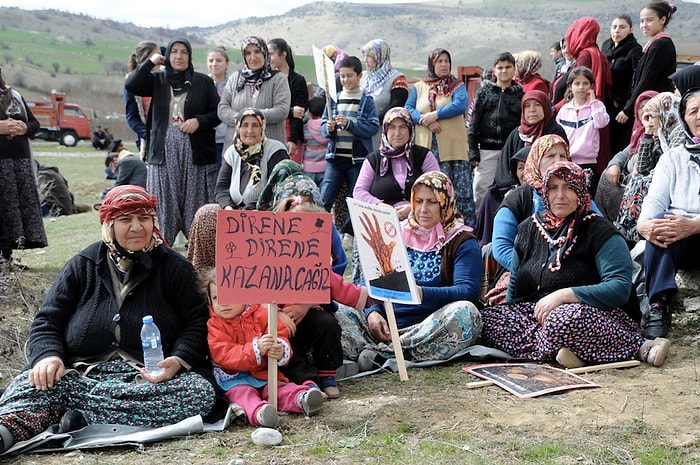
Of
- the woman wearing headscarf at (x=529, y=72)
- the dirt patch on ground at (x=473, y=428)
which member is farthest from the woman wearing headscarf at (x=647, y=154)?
the woman wearing headscarf at (x=529, y=72)

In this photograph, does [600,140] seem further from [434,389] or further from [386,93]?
[434,389]

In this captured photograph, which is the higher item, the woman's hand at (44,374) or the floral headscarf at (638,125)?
the floral headscarf at (638,125)

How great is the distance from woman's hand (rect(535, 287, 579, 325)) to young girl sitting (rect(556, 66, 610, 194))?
92.8 inches

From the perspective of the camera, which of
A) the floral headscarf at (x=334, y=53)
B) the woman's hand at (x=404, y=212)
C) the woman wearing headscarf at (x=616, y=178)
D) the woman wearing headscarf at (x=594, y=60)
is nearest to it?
the woman wearing headscarf at (x=616, y=178)

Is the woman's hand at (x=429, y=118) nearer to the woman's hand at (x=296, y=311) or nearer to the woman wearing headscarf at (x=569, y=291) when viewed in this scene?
the woman wearing headscarf at (x=569, y=291)

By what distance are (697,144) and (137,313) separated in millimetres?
3686

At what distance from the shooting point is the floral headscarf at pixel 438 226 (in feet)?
16.3

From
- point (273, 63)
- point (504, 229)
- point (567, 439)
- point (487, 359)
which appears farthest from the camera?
point (273, 63)

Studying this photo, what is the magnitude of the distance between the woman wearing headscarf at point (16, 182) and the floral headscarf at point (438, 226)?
3937mm

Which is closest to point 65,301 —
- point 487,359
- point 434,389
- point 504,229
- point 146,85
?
point 434,389

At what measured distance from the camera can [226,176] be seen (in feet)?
21.5

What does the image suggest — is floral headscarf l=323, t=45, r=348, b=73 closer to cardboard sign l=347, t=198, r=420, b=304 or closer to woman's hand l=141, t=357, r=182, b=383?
cardboard sign l=347, t=198, r=420, b=304

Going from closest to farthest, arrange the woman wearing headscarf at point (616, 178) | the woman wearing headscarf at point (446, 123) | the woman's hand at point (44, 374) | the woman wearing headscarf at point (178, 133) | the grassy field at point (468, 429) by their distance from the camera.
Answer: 1. the grassy field at point (468, 429)
2. the woman's hand at point (44, 374)
3. the woman wearing headscarf at point (616, 178)
4. the woman wearing headscarf at point (178, 133)
5. the woman wearing headscarf at point (446, 123)

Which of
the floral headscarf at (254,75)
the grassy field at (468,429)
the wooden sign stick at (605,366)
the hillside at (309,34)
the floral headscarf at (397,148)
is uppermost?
the hillside at (309,34)
